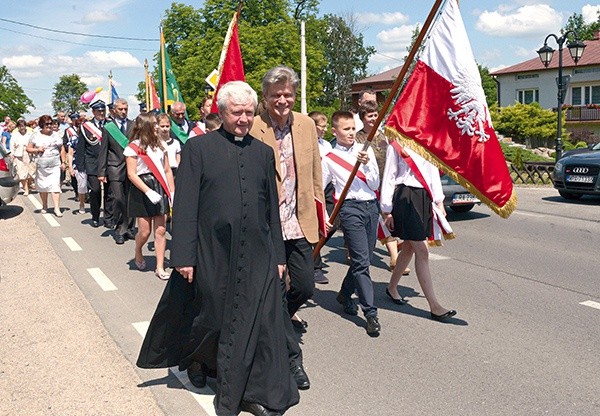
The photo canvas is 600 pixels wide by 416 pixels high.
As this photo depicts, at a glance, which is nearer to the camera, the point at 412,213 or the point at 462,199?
the point at 412,213

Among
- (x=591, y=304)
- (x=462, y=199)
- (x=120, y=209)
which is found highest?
(x=120, y=209)

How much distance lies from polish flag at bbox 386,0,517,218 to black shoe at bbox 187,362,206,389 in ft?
7.56

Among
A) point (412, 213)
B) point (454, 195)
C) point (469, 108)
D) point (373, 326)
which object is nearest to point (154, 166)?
point (412, 213)

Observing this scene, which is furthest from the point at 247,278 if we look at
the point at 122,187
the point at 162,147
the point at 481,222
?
the point at 481,222

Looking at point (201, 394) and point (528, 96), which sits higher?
point (528, 96)

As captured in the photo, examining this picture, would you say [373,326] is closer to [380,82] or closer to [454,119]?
[454,119]

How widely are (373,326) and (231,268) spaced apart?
191cm

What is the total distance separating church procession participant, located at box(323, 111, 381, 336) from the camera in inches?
216

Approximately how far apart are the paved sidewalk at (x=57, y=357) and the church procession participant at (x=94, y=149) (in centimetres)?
386

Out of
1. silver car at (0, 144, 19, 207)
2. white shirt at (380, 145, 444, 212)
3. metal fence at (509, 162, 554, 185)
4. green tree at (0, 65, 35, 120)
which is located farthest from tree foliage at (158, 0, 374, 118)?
green tree at (0, 65, 35, 120)

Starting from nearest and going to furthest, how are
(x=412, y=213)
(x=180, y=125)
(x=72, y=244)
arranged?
(x=412, y=213), (x=72, y=244), (x=180, y=125)

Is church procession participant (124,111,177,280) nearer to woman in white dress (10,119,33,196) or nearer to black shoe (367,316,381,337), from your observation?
black shoe (367,316,381,337)

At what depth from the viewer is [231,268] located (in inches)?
154

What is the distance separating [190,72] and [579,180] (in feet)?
107
